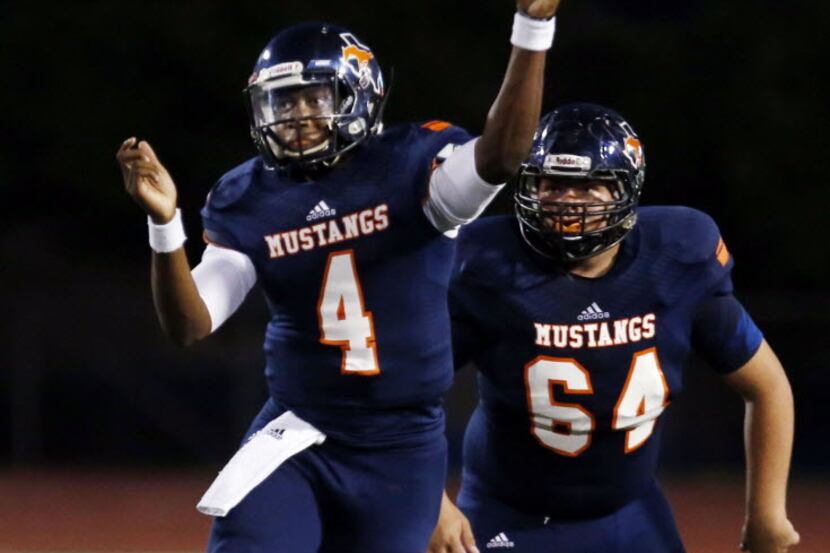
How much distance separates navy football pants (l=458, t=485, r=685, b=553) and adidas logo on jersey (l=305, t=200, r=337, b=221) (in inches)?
33.6

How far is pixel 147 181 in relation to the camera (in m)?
3.04

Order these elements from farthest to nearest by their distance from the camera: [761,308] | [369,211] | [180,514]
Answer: [761,308], [180,514], [369,211]

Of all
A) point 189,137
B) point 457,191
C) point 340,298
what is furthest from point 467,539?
point 189,137

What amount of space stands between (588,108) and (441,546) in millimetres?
1040

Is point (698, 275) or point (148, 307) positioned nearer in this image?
point (698, 275)

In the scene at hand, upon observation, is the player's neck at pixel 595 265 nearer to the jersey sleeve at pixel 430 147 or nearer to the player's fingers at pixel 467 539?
the jersey sleeve at pixel 430 147

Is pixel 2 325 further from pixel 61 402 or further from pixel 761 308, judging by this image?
pixel 761 308

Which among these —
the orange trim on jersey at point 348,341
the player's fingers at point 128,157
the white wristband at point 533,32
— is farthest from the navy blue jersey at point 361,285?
the white wristband at point 533,32

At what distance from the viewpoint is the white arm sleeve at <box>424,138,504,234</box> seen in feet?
9.93

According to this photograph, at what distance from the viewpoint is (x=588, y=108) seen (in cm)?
375

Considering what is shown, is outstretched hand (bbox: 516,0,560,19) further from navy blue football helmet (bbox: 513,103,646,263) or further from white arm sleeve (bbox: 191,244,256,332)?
white arm sleeve (bbox: 191,244,256,332)

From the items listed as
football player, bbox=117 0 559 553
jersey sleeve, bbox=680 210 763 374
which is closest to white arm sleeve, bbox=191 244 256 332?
football player, bbox=117 0 559 553

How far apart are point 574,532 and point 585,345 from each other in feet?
1.42

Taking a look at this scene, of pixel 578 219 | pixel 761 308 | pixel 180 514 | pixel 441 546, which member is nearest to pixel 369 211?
pixel 578 219
